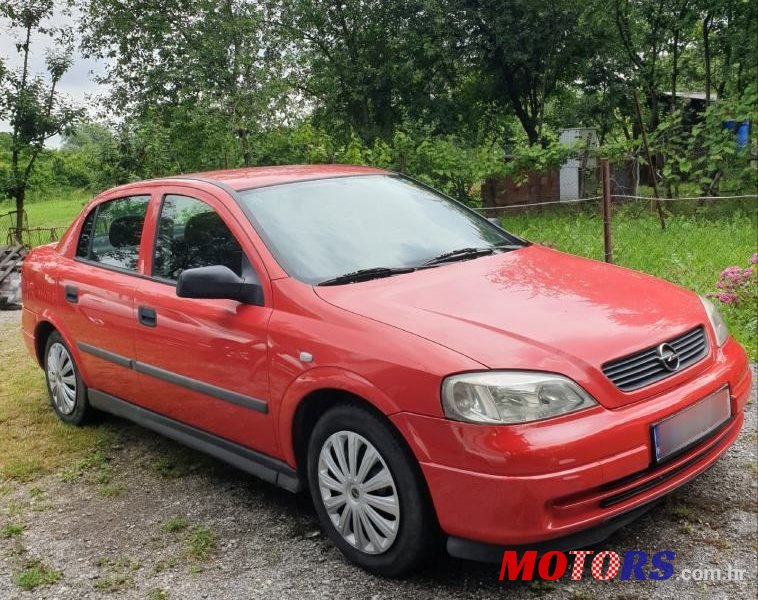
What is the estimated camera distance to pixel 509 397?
255 centimetres

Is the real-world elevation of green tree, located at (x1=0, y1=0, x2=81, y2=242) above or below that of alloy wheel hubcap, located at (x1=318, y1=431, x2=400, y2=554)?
above

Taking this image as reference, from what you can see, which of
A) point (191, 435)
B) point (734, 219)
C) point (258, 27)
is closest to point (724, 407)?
point (191, 435)

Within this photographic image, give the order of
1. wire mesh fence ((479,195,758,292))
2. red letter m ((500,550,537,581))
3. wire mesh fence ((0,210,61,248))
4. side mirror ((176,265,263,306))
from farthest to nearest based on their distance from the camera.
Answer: wire mesh fence ((0,210,61,248)), wire mesh fence ((479,195,758,292)), side mirror ((176,265,263,306)), red letter m ((500,550,537,581))

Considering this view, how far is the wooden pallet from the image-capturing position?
11312 mm

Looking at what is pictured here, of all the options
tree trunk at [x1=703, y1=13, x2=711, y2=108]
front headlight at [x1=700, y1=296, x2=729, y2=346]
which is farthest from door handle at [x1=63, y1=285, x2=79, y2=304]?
tree trunk at [x1=703, y1=13, x2=711, y2=108]

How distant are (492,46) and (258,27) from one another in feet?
20.9

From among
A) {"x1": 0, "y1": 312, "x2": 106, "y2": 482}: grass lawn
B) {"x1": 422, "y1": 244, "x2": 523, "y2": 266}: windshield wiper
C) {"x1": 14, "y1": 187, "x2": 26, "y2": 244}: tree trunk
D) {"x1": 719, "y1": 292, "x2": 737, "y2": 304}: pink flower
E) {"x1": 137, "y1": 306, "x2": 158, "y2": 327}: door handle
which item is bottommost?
{"x1": 0, "y1": 312, "x2": 106, "y2": 482}: grass lawn

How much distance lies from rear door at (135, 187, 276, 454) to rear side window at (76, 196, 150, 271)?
0.76 feet

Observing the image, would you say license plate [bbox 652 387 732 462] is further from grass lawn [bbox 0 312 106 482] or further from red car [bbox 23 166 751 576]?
grass lawn [bbox 0 312 106 482]

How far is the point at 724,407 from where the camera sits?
3.06m

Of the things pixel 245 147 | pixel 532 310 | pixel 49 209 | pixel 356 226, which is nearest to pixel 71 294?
pixel 356 226

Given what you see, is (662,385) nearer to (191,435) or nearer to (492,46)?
(191,435)

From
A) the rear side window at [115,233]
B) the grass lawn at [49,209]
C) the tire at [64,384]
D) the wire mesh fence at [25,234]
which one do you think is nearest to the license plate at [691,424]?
the rear side window at [115,233]

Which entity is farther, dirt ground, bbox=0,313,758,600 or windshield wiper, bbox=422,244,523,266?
windshield wiper, bbox=422,244,523,266
